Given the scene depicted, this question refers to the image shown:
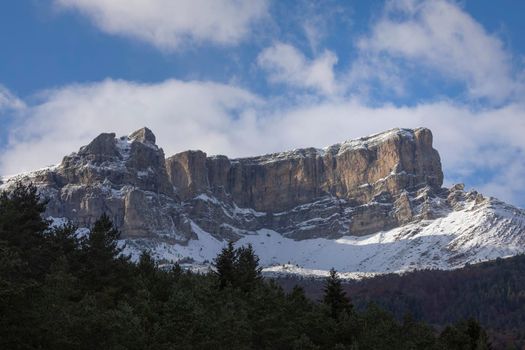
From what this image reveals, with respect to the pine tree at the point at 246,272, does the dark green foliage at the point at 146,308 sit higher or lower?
lower

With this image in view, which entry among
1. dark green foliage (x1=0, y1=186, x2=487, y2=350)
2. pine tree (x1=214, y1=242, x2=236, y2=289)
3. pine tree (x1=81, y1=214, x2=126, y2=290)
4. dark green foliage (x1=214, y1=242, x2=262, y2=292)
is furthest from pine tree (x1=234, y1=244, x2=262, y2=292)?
pine tree (x1=81, y1=214, x2=126, y2=290)

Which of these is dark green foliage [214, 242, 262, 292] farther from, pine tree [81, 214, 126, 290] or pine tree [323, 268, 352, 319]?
pine tree [81, 214, 126, 290]

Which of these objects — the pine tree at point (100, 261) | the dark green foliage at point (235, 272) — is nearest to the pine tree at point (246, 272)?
the dark green foliage at point (235, 272)

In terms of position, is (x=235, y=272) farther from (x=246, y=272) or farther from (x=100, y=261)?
(x=100, y=261)

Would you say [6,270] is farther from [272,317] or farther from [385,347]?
[385,347]

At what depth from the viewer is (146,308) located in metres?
39.8

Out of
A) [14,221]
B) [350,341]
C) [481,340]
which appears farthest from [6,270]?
[481,340]

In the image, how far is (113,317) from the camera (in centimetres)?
3344

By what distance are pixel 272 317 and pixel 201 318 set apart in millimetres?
9658

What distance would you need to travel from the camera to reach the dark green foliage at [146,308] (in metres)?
29.7

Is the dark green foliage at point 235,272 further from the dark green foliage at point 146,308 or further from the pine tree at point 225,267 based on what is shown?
the dark green foliage at point 146,308

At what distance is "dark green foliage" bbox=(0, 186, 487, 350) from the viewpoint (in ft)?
97.3

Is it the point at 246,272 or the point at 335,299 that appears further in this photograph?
the point at 246,272

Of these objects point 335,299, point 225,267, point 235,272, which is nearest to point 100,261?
point 225,267
